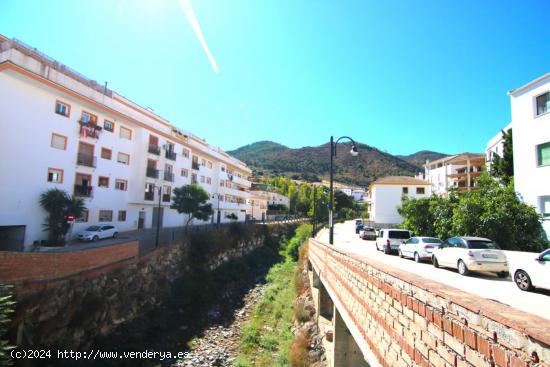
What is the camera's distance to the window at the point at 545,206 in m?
16.3

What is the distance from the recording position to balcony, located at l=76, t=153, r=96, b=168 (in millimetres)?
23644

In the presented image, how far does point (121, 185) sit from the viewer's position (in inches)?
1128

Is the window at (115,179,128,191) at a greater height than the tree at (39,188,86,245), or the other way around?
the window at (115,179,128,191)

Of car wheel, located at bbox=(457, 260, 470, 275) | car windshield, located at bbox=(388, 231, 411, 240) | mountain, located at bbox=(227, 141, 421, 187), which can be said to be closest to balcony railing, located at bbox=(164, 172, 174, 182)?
car windshield, located at bbox=(388, 231, 411, 240)

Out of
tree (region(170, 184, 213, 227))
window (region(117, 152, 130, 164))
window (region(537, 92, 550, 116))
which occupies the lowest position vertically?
tree (region(170, 184, 213, 227))

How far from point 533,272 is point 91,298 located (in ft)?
61.5

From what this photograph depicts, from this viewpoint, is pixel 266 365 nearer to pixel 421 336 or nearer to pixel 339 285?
pixel 339 285

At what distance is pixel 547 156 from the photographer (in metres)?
16.3

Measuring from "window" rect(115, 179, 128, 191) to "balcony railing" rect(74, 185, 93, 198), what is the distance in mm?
3355

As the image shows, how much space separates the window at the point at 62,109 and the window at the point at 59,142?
1800 millimetres

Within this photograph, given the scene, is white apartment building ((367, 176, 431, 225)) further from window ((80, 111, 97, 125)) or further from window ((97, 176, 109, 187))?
window ((80, 111, 97, 125))

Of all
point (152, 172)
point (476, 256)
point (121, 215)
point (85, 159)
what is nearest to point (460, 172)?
point (476, 256)

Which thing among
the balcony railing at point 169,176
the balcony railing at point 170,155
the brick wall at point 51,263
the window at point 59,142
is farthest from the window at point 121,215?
the brick wall at point 51,263

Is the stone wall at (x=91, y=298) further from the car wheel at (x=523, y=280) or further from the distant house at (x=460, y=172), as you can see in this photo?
the distant house at (x=460, y=172)
